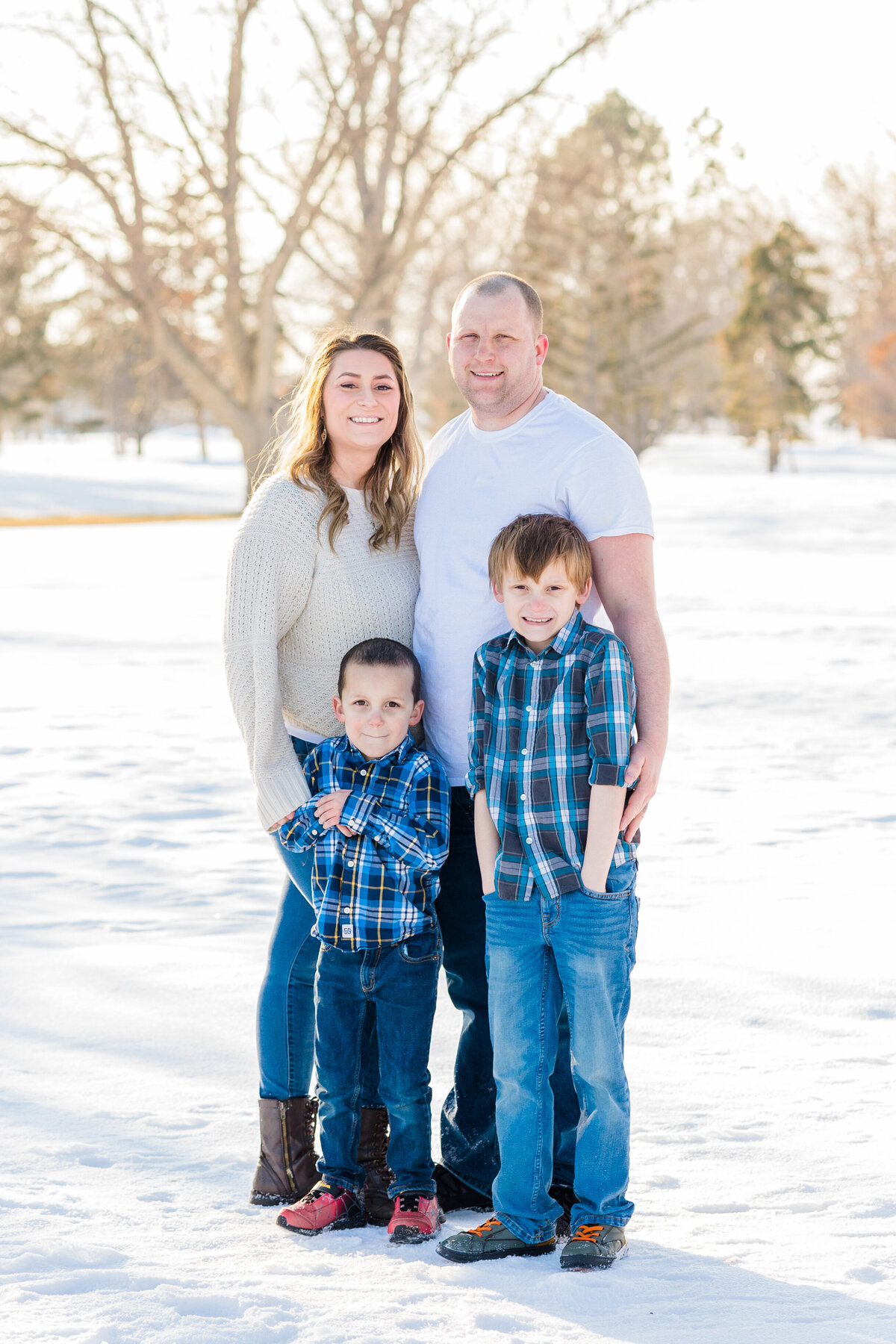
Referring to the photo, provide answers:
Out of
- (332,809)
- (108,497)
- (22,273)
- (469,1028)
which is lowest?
(469,1028)

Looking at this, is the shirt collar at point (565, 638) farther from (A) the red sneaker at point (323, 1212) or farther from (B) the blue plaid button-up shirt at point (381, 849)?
(A) the red sneaker at point (323, 1212)

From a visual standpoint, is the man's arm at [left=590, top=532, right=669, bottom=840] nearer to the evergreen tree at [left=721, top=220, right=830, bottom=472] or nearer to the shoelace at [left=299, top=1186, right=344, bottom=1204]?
the shoelace at [left=299, top=1186, right=344, bottom=1204]

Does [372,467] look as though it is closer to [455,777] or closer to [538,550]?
[538,550]

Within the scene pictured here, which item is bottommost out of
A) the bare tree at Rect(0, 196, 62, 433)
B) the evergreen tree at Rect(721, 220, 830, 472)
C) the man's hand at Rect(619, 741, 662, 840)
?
the man's hand at Rect(619, 741, 662, 840)

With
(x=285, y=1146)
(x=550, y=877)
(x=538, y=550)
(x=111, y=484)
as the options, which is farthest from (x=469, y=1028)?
(x=111, y=484)

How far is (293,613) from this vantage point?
9.79ft

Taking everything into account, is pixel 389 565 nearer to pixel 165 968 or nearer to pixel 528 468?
pixel 528 468

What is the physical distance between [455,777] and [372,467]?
0.73 m

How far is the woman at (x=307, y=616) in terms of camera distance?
2.93m

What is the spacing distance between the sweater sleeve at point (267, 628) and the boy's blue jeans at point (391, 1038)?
1.19 ft

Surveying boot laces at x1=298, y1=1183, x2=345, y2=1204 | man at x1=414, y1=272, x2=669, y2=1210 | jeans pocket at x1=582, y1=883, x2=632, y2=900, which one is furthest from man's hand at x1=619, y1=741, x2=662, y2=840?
boot laces at x1=298, y1=1183, x2=345, y2=1204

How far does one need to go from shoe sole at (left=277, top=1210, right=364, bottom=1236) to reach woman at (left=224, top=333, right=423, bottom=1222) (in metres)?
0.03

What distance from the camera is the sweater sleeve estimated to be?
9.55ft

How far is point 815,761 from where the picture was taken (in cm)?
722
